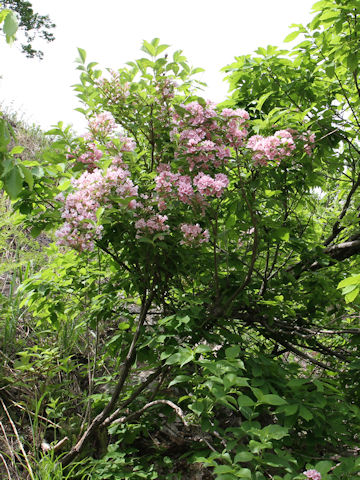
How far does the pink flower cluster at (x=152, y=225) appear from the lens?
6.09 ft

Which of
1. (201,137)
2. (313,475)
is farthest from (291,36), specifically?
(313,475)

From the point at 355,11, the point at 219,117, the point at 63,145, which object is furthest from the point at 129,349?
the point at 355,11

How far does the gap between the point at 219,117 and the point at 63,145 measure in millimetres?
773

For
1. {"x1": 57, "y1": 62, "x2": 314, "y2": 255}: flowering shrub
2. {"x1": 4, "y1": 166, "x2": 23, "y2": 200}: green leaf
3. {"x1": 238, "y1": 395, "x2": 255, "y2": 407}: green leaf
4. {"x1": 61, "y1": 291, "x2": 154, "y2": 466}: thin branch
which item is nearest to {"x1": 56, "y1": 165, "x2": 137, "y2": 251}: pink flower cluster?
{"x1": 57, "y1": 62, "x2": 314, "y2": 255}: flowering shrub

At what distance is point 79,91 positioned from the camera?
6.88ft

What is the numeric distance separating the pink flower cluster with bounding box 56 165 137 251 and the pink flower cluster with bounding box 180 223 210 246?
30 centimetres

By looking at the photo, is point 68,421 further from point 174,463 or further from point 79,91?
point 79,91

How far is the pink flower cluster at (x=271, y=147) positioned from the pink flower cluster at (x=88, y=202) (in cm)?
60

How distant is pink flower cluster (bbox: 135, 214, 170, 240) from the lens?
186 centimetres

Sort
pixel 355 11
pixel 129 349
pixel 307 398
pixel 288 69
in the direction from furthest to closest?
1. pixel 288 69
2. pixel 129 349
3. pixel 355 11
4. pixel 307 398

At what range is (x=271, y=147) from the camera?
6.06 feet

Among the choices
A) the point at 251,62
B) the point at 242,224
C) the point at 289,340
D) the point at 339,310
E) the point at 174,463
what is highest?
the point at 251,62

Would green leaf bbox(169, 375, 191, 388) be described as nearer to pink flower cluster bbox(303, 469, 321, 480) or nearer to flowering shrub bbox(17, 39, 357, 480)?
flowering shrub bbox(17, 39, 357, 480)

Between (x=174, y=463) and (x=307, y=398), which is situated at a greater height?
(x=307, y=398)
